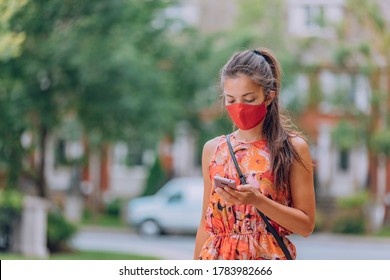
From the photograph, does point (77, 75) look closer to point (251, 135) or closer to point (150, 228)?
point (150, 228)

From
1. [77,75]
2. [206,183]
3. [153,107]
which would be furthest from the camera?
[153,107]

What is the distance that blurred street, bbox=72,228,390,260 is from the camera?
11.8 metres

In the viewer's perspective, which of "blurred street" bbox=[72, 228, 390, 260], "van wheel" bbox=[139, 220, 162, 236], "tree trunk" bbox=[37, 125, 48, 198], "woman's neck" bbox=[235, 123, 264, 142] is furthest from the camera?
"van wheel" bbox=[139, 220, 162, 236]

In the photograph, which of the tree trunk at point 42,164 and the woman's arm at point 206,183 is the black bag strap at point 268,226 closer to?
the woman's arm at point 206,183

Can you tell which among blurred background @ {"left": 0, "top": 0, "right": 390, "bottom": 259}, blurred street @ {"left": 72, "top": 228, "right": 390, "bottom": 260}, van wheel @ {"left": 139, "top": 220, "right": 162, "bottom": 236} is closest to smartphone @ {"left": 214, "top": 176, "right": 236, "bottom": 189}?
blurred background @ {"left": 0, "top": 0, "right": 390, "bottom": 259}

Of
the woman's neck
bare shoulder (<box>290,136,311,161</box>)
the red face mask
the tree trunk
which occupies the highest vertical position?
the red face mask

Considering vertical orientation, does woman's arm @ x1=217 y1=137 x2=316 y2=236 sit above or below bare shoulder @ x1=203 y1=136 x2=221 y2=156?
below

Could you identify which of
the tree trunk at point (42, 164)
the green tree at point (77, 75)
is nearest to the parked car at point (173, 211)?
the green tree at point (77, 75)

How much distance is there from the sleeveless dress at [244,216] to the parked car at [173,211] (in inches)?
490

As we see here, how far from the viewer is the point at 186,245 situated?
13.6 meters

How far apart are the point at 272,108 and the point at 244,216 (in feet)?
1.15

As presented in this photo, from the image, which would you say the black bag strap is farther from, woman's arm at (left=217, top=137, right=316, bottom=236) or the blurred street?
the blurred street

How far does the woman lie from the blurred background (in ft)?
14.1

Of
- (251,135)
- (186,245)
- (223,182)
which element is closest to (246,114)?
(251,135)
